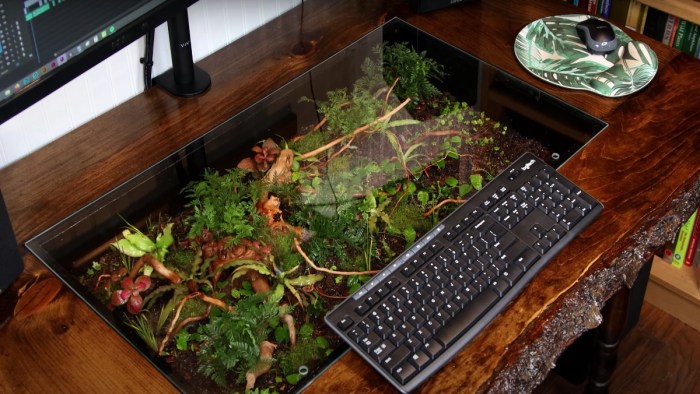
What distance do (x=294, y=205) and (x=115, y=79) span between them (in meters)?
0.37

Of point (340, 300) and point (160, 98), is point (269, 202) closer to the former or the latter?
point (340, 300)

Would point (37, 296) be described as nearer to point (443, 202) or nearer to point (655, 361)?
point (443, 202)

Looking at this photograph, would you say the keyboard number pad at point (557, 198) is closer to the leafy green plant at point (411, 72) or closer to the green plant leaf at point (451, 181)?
the green plant leaf at point (451, 181)

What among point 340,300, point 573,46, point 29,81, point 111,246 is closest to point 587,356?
point 573,46

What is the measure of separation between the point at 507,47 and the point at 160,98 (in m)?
0.56

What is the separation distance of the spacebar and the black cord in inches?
24.8

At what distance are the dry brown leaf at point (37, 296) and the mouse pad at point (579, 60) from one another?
0.77 meters

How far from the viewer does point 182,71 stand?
1.41 meters

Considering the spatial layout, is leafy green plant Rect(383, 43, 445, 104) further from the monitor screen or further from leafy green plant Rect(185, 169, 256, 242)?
the monitor screen

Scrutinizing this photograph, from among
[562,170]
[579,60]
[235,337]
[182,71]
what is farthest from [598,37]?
[235,337]

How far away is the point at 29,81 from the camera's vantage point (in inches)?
40.6

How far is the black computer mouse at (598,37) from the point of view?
144 centimetres

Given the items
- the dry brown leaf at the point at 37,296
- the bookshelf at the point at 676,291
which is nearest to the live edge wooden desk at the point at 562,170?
the dry brown leaf at the point at 37,296

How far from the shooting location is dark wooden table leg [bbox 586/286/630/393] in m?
1.59
